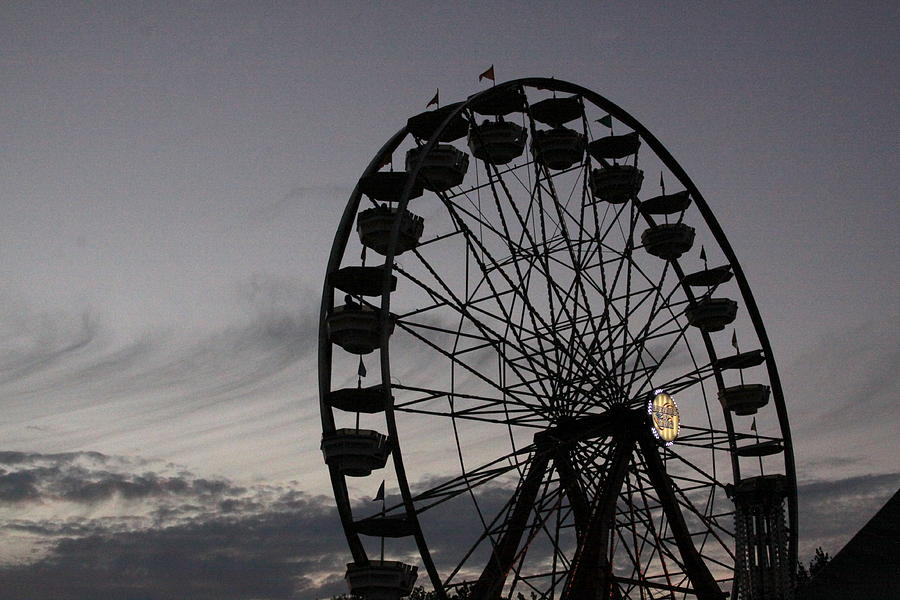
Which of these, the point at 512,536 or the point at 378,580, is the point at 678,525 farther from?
the point at 378,580

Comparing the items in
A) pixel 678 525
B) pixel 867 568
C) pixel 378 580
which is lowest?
pixel 867 568

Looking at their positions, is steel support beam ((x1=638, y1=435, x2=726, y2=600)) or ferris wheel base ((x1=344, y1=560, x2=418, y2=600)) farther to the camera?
steel support beam ((x1=638, y1=435, x2=726, y2=600))

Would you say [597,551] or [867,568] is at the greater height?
[597,551]

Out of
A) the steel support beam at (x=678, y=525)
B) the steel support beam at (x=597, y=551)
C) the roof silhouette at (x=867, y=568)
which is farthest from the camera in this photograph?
the steel support beam at (x=678, y=525)

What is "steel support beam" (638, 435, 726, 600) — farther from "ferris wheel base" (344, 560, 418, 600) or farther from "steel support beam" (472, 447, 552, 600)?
"ferris wheel base" (344, 560, 418, 600)

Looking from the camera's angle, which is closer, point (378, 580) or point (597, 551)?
point (378, 580)

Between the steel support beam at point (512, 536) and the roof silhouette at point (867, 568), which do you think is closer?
the roof silhouette at point (867, 568)

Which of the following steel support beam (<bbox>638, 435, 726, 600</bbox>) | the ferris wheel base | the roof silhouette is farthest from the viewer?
steel support beam (<bbox>638, 435, 726, 600</bbox>)

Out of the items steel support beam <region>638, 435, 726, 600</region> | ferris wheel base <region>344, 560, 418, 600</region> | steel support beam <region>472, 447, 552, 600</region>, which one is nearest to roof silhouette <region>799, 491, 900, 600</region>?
steel support beam <region>638, 435, 726, 600</region>

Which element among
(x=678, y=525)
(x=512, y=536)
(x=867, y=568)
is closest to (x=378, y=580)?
(x=512, y=536)

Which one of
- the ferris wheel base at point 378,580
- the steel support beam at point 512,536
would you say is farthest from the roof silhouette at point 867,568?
the ferris wheel base at point 378,580

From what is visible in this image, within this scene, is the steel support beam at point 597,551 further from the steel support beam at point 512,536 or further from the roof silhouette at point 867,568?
the roof silhouette at point 867,568

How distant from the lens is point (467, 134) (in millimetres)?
28094

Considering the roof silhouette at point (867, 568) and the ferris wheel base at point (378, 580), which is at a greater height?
the ferris wheel base at point (378, 580)
